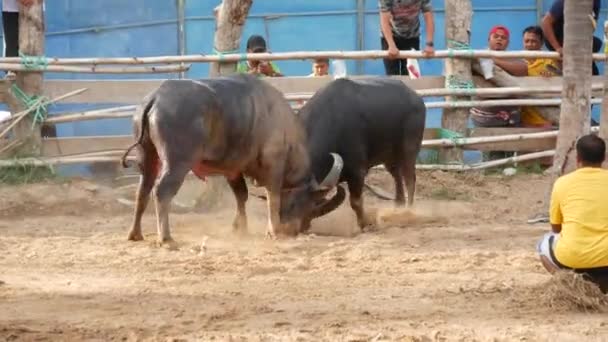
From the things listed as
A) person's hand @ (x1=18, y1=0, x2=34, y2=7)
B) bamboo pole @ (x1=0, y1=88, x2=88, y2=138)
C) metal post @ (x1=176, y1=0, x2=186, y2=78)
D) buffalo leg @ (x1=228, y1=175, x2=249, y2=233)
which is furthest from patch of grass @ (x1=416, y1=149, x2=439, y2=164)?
metal post @ (x1=176, y1=0, x2=186, y2=78)

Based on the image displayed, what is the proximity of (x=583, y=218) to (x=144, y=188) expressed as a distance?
407 cm

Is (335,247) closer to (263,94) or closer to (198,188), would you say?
(263,94)

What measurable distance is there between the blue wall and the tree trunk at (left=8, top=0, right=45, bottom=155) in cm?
441

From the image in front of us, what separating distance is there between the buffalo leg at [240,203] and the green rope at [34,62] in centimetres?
274

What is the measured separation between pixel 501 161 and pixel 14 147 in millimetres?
5424

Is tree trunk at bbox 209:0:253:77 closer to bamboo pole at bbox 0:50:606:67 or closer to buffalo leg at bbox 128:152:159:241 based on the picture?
bamboo pole at bbox 0:50:606:67

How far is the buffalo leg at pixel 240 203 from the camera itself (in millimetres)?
10141

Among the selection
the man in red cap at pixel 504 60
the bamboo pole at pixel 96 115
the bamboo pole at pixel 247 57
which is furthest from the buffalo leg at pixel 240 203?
the man in red cap at pixel 504 60

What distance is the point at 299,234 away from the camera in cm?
1015

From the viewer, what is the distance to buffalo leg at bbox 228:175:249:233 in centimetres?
1014

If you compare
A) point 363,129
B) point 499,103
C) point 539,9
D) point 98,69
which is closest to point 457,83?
point 499,103

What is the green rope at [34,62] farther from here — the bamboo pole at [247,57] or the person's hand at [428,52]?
the person's hand at [428,52]

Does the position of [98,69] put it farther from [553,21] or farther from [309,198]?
[553,21]

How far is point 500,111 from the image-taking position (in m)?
13.2
